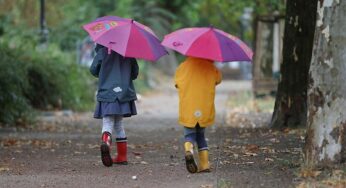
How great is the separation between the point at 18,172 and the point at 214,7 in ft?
109

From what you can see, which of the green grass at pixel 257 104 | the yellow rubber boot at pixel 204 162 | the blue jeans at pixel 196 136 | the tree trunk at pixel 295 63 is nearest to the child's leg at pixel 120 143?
the blue jeans at pixel 196 136

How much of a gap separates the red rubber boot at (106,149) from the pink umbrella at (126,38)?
110 centimetres

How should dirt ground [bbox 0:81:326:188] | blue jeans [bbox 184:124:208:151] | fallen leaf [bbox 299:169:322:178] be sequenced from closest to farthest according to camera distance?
fallen leaf [bbox 299:169:322:178] < dirt ground [bbox 0:81:326:188] < blue jeans [bbox 184:124:208:151]

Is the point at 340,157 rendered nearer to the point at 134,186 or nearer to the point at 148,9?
the point at 134,186

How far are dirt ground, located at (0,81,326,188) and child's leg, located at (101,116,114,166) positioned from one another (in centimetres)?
12

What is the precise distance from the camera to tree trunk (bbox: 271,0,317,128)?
1373 centimetres

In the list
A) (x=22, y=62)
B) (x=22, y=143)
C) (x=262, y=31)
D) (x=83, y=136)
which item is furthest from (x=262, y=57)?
(x=22, y=143)

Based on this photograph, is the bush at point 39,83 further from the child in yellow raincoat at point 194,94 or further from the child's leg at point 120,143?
the child in yellow raincoat at point 194,94

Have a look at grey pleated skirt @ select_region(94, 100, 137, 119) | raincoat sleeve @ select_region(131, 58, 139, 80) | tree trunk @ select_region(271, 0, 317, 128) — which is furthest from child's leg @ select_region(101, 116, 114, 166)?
tree trunk @ select_region(271, 0, 317, 128)

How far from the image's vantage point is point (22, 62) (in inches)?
760

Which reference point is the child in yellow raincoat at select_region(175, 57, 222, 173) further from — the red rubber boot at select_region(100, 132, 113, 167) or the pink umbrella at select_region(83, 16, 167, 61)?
the red rubber boot at select_region(100, 132, 113, 167)

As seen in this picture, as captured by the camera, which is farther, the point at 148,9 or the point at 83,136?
the point at 148,9

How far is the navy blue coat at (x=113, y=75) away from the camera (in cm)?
960

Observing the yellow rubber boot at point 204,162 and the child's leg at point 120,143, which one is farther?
the child's leg at point 120,143
